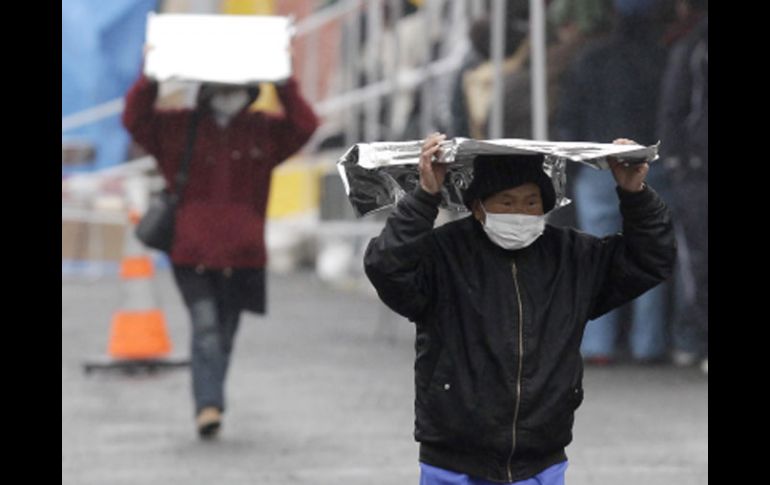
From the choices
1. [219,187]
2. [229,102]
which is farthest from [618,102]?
[219,187]

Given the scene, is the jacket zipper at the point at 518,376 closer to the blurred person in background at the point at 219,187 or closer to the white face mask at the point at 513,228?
the white face mask at the point at 513,228

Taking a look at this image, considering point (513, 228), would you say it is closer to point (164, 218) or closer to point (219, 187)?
point (219, 187)

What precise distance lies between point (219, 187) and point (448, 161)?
178 inches

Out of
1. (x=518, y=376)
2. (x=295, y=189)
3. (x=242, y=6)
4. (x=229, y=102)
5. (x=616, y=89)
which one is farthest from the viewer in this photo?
(x=295, y=189)

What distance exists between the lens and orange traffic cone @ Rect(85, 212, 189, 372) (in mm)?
12246

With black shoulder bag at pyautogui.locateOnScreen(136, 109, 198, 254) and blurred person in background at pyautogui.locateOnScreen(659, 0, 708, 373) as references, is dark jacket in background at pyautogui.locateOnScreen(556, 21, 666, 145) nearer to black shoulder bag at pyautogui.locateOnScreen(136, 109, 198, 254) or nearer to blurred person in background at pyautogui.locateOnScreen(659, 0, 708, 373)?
blurred person in background at pyautogui.locateOnScreen(659, 0, 708, 373)

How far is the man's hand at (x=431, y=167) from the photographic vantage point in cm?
512

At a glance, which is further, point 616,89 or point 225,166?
→ point 616,89

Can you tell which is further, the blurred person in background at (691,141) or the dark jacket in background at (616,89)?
the dark jacket in background at (616,89)

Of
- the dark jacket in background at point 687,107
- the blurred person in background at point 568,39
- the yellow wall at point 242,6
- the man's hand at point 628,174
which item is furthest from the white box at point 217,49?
the yellow wall at point 242,6

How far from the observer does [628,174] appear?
207 inches

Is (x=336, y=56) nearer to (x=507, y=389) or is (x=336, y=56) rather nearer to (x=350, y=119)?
(x=350, y=119)

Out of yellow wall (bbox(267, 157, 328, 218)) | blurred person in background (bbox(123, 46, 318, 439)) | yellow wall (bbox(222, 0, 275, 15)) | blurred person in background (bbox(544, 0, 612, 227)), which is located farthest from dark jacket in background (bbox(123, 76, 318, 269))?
yellow wall (bbox(267, 157, 328, 218))
